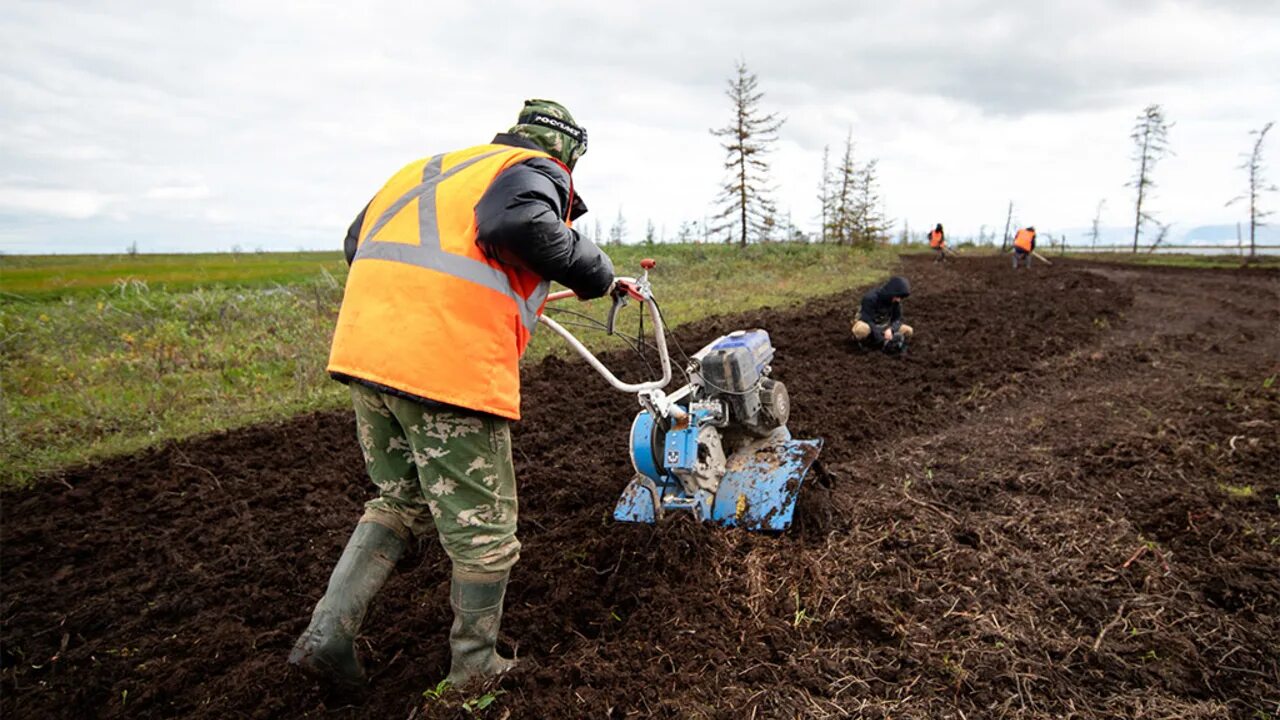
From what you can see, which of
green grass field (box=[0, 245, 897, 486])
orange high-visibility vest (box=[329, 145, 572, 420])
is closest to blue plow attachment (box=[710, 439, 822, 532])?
orange high-visibility vest (box=[329, 145, 572, 420])

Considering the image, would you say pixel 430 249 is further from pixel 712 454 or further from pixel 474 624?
pixel 712 454

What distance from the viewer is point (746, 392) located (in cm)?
414

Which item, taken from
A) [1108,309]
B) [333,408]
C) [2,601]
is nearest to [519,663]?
[2,601]

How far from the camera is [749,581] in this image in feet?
11.2

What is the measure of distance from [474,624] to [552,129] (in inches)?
76.1

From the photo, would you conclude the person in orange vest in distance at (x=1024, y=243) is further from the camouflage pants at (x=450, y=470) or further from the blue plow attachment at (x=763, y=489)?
the camouflage pants at (x=450, y=470)

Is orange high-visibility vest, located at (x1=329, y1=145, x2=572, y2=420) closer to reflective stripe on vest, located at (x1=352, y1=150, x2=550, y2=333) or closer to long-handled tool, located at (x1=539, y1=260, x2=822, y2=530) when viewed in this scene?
reflective stripe on vest, located at (x1=352, y1=150, x2=550, y2=333)

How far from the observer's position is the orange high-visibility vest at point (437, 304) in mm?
2453

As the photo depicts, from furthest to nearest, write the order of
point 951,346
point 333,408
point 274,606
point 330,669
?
point 951,346
point 333,408
point 274,606
point 330,669

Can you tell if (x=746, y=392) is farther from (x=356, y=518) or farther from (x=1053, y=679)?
(x=356, y=518)

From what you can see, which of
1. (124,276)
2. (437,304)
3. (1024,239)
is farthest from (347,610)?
(1024,239)

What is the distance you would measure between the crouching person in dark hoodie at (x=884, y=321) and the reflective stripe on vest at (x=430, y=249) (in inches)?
270

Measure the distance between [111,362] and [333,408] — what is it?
3.26m

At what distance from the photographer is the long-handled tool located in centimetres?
373
